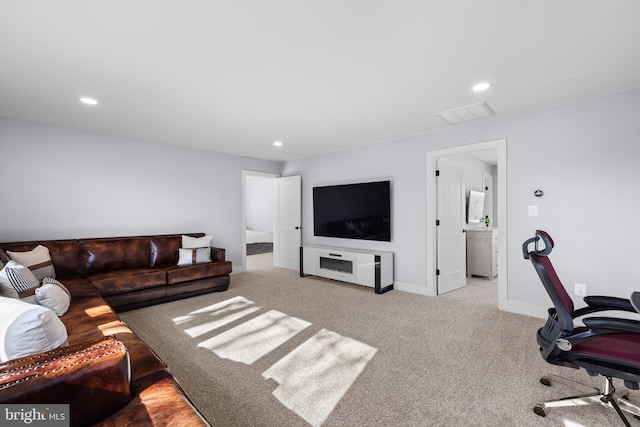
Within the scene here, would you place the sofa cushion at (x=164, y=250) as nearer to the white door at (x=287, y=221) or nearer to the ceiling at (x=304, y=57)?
the ceiling at (x=304, y=57)

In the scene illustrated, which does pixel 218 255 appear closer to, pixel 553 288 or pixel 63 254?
pixel 63 254

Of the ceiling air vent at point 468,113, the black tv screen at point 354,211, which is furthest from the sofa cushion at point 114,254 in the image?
the ceiling air vent at point 468,113

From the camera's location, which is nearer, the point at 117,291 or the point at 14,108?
the point at 14,108

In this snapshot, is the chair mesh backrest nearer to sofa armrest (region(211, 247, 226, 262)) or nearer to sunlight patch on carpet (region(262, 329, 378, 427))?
sunlight patch on carpet (region(262, 329, 378, 427))

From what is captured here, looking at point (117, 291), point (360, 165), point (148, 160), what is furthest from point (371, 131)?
point (117, 291)

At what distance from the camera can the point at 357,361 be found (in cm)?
235

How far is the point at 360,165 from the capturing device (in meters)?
5.04

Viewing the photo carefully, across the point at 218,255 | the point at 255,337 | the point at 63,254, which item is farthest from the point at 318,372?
the point at 63,254

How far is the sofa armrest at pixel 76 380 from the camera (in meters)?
0.90

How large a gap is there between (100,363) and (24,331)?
41cm

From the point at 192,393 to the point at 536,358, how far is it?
8.80 feet

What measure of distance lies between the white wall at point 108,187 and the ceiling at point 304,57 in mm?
496

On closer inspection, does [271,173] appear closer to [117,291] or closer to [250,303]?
[250,303]

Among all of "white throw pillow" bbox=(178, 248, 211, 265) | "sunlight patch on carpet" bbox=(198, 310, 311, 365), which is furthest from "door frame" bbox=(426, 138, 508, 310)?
"white throw pillow" bbox=(178, 248, 211, 265)
